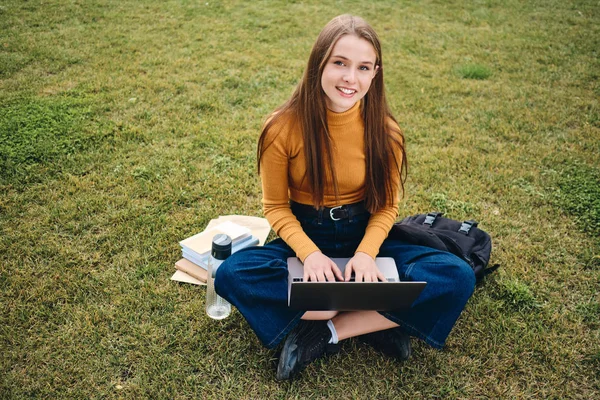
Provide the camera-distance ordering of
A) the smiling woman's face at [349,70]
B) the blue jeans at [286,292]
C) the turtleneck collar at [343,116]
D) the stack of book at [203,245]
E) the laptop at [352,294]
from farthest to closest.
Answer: the stack of book at [203,245], the turtleneck collar at [343,116], the blue jeans at [286,292], the smiling woman's face at [349,70], the laptop at [352,294]

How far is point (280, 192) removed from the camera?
2.35 meters

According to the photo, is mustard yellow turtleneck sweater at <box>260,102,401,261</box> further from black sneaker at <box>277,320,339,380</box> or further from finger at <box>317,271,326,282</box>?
black sneaker at <box>277,320,339,380</box>

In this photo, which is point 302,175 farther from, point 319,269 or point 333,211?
point 319,269

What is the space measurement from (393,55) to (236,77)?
91.7 inches

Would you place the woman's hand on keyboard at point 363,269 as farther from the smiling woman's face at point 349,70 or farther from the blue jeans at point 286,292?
the smiling woman's face at point 349,70

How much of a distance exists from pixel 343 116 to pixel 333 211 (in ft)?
1.70

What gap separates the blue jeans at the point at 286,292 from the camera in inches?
85.1

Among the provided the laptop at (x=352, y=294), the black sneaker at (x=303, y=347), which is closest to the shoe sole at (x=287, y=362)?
the black sneaker at (x=303, y=347)

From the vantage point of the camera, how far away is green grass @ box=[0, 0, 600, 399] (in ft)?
7.58

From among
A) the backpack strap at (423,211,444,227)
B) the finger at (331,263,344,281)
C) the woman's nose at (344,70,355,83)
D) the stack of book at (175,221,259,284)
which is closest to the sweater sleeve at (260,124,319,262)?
the finger at (331,263,344,281)

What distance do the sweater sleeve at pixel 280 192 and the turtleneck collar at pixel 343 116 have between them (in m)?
0.24

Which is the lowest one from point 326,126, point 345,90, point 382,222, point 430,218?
Result: point 430,218

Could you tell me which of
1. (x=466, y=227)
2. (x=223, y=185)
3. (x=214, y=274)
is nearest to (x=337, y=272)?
(x=214, y=274)

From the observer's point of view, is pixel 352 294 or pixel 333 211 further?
pixel 333 211
